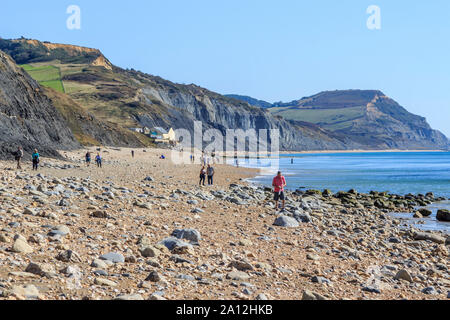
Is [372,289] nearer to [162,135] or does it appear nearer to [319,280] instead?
[319,280]

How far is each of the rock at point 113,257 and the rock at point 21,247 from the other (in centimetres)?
134

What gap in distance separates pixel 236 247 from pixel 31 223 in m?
4.99

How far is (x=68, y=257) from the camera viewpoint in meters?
8.23

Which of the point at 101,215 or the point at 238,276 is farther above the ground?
the point at 101,215

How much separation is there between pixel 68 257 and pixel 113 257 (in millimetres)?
855

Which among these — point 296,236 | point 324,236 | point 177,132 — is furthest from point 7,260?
point 177,132

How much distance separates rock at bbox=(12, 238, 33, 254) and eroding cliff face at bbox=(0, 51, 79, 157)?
2991 cm

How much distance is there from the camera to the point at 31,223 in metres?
10.6

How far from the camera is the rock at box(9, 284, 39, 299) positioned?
6.20 m

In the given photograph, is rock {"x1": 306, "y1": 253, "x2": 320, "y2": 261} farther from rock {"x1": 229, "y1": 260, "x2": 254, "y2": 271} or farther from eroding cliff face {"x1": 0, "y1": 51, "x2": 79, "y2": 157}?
eroding cliff face {"x1": 0, "y1": 51, "x2": 79, "y2": 157}

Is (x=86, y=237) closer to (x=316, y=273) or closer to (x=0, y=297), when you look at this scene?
(x=0, y=297)

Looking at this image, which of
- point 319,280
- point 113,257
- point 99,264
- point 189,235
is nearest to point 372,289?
point 319,280

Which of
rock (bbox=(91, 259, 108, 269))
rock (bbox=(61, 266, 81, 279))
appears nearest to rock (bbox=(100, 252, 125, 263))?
rock (bbox=(91, 259, 108, 269))

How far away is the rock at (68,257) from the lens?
8188 millimetres
